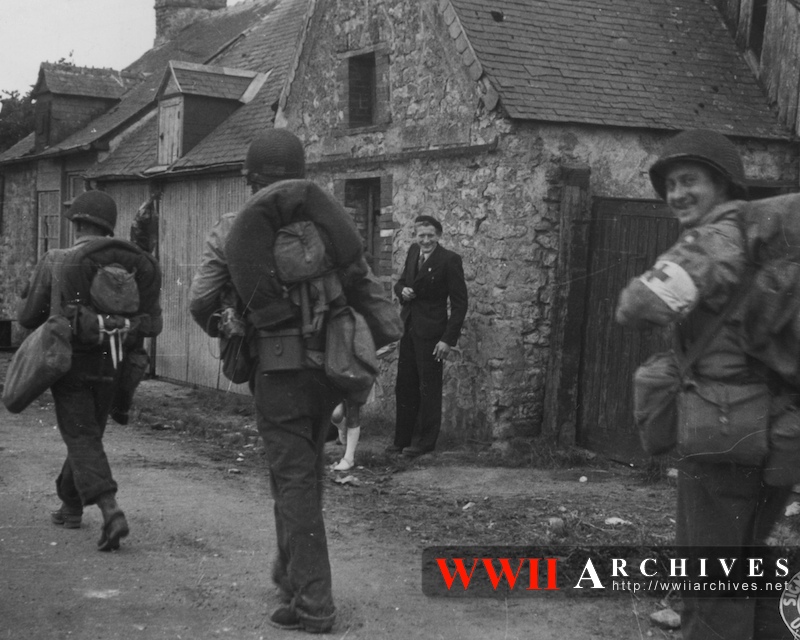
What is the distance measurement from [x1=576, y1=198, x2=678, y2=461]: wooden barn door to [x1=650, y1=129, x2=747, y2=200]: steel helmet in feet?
16.3

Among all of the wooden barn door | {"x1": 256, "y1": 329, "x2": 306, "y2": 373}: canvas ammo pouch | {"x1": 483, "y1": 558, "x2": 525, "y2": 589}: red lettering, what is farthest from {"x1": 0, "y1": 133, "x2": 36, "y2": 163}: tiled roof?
{"x1": 256, "y1": 329, "x2": 306, "y2": 373}: canvas ammo pouch

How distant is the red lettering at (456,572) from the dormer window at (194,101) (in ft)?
35.9

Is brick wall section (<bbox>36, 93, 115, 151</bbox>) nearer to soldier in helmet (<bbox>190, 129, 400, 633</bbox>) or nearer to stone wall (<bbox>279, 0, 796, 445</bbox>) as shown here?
stone wall (<bbox>279, 0, 796, 445</bbox>)

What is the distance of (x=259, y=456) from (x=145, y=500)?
2.08 metres

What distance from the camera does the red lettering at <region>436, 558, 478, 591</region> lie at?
17.9ft

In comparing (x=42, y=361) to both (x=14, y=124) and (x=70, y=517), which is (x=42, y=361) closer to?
(x=70, y=517)

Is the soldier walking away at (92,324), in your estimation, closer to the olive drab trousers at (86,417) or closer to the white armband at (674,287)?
the olive drab trousers at (86,417)

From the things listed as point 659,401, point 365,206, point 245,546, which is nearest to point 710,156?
point 659,401

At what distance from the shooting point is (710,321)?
336cm

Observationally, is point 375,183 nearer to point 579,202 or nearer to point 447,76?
point 447,76

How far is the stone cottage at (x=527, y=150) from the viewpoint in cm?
935

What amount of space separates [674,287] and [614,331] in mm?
5875

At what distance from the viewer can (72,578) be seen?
215 inches

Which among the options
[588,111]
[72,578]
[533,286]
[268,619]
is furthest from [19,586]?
[588,111]
